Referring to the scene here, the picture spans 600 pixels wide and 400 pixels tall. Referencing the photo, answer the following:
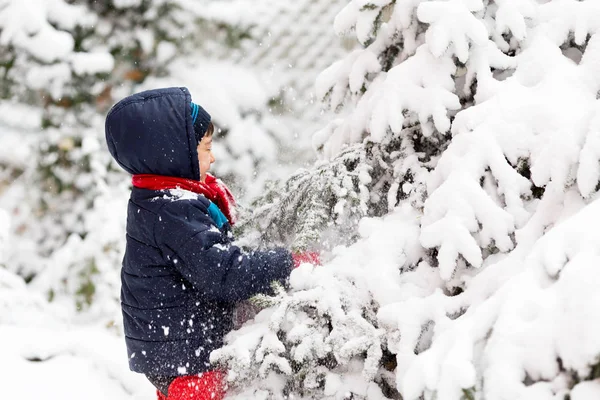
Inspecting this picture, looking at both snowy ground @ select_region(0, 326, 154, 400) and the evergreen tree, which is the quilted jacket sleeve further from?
the evergreen tree

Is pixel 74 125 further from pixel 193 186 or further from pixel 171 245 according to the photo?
pixel 171 245

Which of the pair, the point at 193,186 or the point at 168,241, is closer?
the point at 168,241

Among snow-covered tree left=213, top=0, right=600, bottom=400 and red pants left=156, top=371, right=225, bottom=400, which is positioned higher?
snow-covered tree left=213, top=0, right=600, bottom=400

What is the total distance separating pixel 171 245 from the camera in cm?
167

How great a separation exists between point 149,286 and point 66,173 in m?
2.93

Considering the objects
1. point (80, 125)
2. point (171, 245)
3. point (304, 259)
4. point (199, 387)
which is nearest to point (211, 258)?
point (171, 245)

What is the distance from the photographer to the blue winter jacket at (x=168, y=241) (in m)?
1.67

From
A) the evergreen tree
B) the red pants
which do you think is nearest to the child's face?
the red pants

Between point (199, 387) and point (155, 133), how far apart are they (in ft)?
2.26

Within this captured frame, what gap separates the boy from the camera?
5.46 feet

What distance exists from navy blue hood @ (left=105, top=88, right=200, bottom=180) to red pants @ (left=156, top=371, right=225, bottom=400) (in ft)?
1.82

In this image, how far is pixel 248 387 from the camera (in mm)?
1480

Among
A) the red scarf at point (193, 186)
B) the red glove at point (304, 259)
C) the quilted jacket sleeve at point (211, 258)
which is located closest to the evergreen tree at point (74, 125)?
the red scarf at point (193, 186)

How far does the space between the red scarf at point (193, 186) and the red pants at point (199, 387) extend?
0.49m
